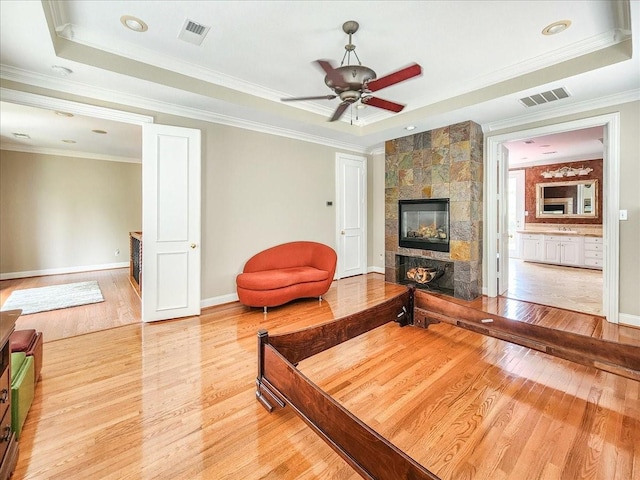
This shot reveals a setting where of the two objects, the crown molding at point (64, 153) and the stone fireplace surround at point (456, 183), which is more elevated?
the crown molding at point (64, 153)

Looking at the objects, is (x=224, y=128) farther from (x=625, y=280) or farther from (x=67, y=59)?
(x=625, y=280)

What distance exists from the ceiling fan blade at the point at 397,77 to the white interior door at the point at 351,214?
312cm

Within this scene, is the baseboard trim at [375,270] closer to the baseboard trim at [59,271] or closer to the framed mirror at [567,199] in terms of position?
the framed mirror at [567,199]

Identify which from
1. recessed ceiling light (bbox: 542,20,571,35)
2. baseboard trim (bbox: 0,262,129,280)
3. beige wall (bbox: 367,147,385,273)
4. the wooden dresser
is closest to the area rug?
baseboard trim (bbox: 0,262,129,280)

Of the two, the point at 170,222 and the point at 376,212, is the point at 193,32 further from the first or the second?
the point at 376,212

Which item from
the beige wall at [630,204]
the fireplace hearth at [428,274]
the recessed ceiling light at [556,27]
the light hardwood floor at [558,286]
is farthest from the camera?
the fireplace hearth at [428,274]

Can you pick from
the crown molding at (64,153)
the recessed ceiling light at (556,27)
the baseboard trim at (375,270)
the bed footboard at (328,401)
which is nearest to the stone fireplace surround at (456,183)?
the baseboard trim at (375,270)

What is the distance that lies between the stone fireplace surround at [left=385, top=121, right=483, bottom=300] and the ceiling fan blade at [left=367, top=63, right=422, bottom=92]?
7.86 ft

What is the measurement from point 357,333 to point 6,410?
212 cm

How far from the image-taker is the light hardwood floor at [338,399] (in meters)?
1.54

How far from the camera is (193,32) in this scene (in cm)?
271

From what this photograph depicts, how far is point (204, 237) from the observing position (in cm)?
409

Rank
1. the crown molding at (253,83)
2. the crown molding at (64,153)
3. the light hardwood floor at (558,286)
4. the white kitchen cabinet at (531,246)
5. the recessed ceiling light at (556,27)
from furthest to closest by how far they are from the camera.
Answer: the white kitchen cabinet at (531,246) → the crown molding at (64,153) → the light hardwood floor at (558,286) → the recessed ceiling light at (556,27) → the crown molding at (253,83)

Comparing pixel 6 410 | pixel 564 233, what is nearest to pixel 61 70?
pixel 6 410
